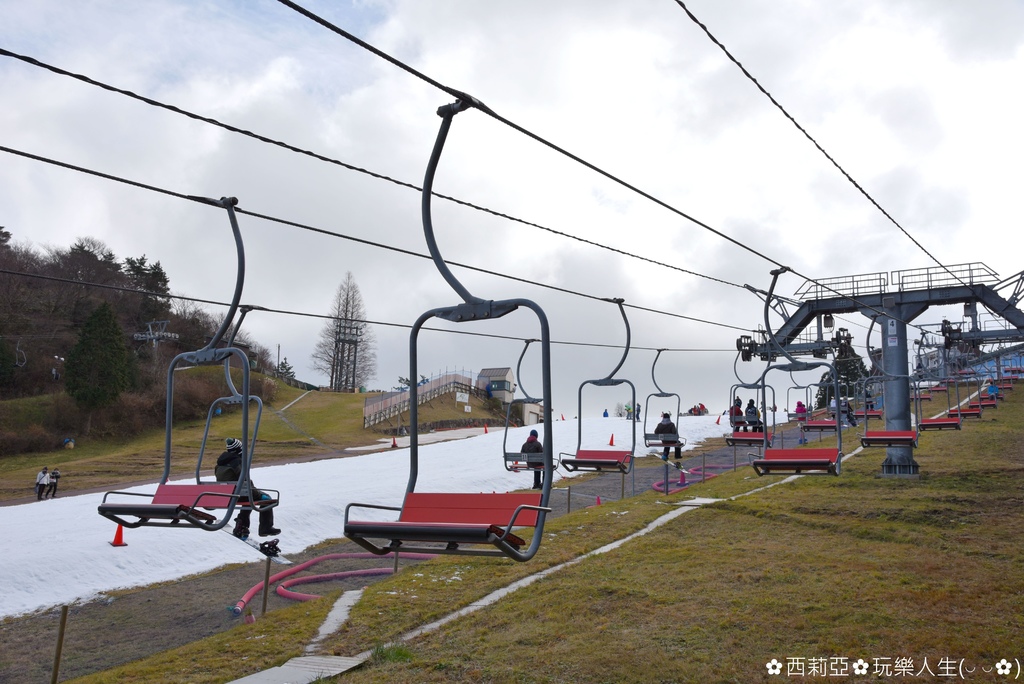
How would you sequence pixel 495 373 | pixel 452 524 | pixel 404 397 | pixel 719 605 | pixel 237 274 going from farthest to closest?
1. pixel 495 373
2. pixel 404 397
3. pixel 719 605
4. pixel 237 274
5. pixel 452 524

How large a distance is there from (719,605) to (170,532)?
1562cm

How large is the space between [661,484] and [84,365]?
37653 mm

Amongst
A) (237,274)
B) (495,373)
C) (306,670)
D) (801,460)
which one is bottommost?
(306,670)

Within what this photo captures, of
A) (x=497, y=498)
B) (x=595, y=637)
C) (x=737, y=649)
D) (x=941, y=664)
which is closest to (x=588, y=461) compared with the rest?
(x=595, y=637)

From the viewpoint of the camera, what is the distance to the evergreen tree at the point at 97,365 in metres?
48.6

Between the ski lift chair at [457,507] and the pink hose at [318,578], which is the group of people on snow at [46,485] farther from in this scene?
the ski lift chair at [457,507]

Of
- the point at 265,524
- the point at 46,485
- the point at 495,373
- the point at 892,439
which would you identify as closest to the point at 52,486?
the point at 46,485

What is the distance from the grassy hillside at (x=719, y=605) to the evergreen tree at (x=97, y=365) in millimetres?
37457

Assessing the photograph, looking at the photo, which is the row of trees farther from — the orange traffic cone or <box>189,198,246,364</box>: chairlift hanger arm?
<box>189,198,246,364</box>: chairlift hanger arm

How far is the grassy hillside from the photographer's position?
11.5 metres

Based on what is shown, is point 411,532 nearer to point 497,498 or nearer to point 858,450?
point 497,498

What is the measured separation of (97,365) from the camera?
49.1 metres

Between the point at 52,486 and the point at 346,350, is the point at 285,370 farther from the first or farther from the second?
the point at 52,486

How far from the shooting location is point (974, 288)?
1034 inches
